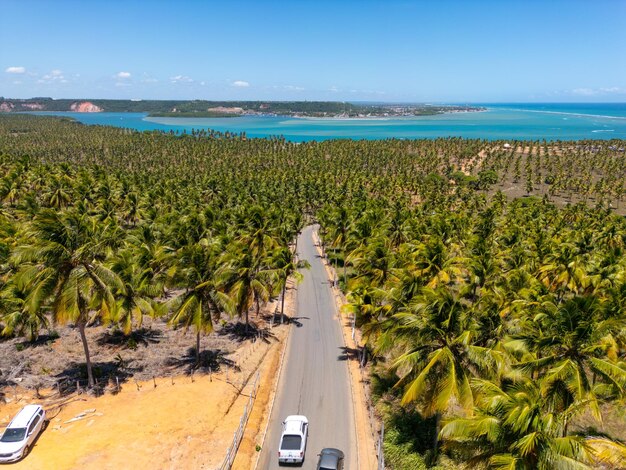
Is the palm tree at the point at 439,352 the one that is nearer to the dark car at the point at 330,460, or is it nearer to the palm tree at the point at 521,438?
the palm tree at the point at 521,438

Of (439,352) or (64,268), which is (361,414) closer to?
(439,352)

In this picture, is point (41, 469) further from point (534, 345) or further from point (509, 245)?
point (509, 245)

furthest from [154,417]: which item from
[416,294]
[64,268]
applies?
[416,294]

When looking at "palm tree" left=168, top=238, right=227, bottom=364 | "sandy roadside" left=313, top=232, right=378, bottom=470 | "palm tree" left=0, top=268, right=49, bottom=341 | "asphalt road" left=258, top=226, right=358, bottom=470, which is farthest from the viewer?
"palm tree" left=0, top=268, right=49, bottom=341

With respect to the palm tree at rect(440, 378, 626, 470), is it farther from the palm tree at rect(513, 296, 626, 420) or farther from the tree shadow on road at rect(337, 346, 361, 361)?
the tree shadow on road at rect(337, 346, 361, 361)

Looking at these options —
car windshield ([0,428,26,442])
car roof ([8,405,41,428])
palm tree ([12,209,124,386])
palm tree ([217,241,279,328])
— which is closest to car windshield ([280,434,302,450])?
palm tree ([217,241,279,328])

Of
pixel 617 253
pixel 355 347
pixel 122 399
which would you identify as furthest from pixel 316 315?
pixel 617 253

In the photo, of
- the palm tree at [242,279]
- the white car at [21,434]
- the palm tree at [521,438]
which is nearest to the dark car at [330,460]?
the palm tree at [521,438]
